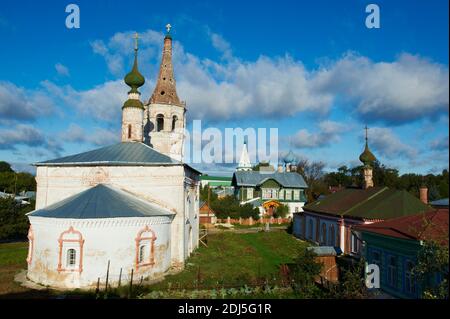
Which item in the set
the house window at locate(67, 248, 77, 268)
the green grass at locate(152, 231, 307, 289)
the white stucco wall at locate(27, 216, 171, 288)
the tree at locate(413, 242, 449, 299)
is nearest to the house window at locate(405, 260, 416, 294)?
the tree at locate(413, 242, 449, 299)

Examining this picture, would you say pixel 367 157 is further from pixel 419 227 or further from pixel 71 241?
pixel 71 241

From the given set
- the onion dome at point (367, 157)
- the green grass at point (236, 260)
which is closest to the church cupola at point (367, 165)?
the onion dome at point (367, 157)

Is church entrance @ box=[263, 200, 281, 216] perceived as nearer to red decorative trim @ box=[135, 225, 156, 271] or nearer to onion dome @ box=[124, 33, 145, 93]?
onion dome @ box=[124, 33, 145, 93]

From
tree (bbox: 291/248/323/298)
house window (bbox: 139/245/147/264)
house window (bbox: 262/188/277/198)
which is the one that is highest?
house window (bbox: 262/188/277/198)

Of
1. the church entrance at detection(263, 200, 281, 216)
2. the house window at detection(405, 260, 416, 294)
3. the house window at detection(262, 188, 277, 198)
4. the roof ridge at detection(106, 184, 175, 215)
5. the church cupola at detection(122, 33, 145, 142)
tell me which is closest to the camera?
the house window at detection(405, 260, 416, 294)

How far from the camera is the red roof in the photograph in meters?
9.66

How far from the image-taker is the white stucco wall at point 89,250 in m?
15.5

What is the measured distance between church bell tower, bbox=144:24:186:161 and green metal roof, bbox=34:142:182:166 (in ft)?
16.2

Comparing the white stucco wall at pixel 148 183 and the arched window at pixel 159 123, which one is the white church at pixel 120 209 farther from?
the arched window at pixel 159 123

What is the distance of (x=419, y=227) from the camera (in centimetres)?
1177

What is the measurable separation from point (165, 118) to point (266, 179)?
72.3 ft

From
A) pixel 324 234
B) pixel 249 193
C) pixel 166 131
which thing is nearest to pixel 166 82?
pixel 166 131
